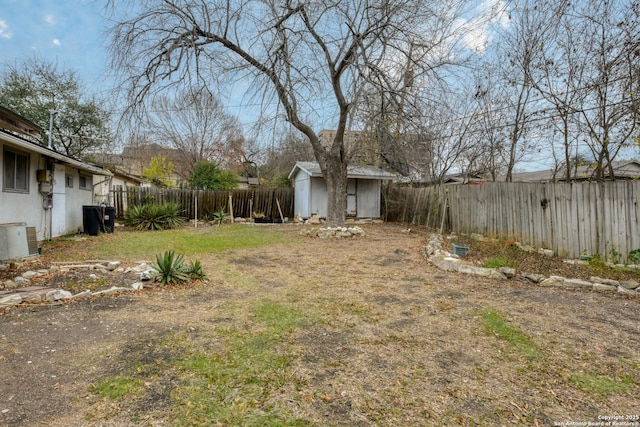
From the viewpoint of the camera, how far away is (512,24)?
8.71m

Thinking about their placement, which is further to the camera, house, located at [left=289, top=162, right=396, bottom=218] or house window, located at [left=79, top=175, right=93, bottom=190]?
house, located at [left=289, top=162, right=396, bottom=218]

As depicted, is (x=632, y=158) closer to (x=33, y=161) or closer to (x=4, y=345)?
(x=4, y=345)

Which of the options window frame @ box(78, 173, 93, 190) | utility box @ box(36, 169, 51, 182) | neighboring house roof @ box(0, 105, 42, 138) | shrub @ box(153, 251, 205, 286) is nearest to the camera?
shrub @ box(153, 251, 205, 286)

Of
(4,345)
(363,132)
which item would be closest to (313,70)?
(363,132)

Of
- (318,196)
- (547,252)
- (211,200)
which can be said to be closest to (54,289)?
(547,252)

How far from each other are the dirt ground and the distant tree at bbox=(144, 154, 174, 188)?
20.1m

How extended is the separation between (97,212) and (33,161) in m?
2.72

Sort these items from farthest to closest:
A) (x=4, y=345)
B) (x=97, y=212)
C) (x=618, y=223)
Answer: (x=97, y=212)
(x=618, y=223)
(x=4, y=345)

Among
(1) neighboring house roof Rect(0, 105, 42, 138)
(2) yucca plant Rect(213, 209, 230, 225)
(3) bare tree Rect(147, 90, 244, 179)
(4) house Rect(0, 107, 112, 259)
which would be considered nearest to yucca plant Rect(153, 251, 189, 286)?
(4) house Rect(0, 107, 112, 259)

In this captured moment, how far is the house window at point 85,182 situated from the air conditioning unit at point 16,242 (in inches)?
221

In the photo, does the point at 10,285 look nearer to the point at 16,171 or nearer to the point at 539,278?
the point at 16,171

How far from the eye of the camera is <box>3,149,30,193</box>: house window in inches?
263

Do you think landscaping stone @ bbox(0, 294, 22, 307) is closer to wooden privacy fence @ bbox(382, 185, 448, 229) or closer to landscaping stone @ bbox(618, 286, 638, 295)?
landscaping stone @ bbox(618, 286, 638, 295)

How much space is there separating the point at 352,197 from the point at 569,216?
10.1 meters
